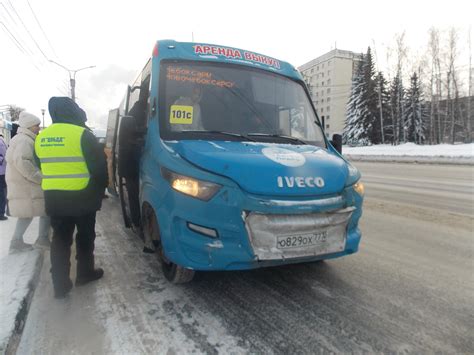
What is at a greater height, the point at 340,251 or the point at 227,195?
the point at 227,195

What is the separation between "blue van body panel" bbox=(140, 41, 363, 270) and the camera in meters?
2.69

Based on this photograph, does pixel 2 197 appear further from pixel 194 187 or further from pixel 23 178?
pixel 194 187

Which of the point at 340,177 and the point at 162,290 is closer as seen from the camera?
the point at 340,177

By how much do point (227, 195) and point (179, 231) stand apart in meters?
0.51

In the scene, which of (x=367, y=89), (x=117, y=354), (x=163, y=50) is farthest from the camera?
(x=367, y=89)

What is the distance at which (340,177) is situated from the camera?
3066mm

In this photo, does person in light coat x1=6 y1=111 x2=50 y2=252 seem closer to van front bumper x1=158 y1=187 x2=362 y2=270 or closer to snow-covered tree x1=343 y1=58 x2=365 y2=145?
van front bumper x1=158 y1=187 x2=362 y2=270

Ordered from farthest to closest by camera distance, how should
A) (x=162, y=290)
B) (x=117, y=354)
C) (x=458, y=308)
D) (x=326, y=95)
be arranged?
(x=326, y=95)
(x=162, y=290)
(x=458, y=308)
(x=117, y=354)

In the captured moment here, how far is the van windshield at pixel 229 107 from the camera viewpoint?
3.47m

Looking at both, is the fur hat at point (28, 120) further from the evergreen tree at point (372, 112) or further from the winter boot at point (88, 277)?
the evergreen tree at point (372, 112)

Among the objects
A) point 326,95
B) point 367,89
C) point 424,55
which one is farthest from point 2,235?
point 326,95

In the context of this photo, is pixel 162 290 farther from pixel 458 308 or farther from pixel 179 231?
pixel 458 308

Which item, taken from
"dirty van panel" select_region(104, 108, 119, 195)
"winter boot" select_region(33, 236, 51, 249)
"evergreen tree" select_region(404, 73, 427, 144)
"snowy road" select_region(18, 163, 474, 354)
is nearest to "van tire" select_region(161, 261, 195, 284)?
"snowy road" select_region(18, 163, 474, 354)

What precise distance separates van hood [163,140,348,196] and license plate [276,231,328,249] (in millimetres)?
349
